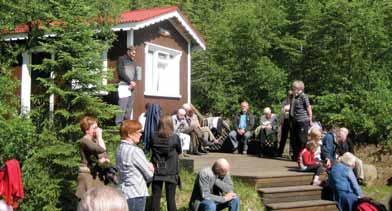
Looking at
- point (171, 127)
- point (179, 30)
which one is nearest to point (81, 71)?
point (171, 127)

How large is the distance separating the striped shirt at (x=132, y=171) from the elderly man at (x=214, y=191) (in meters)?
1.67

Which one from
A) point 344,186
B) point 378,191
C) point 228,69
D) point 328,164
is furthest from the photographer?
point 228,69

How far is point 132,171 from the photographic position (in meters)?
6.47

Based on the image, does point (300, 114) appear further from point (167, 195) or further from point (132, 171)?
point (132, 171)

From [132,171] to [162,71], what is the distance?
413 inches

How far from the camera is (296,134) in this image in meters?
12.1

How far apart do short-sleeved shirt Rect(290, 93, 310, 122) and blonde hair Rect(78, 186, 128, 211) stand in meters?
9.77

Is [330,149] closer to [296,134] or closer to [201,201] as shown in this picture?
[296,134]

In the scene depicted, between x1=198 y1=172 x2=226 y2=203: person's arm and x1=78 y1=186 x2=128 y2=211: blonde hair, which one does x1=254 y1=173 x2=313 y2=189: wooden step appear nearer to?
x1=198 y1=172 x2=226 y2=203: person's arm

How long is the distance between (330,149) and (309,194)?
1716mm

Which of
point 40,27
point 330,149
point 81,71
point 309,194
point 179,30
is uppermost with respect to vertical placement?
point 179,30

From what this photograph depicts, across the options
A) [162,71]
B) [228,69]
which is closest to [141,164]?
[162,71]

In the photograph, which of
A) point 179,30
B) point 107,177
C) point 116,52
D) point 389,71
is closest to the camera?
point 107,177

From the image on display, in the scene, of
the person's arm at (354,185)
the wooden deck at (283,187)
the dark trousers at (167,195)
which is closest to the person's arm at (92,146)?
the dark trousers at (167,195)
